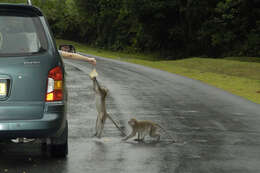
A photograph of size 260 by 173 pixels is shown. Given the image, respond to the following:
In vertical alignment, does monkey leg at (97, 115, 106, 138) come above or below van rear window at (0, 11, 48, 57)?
below

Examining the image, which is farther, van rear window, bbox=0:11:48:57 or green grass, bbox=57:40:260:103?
green grass, bbox=57:40:260:103

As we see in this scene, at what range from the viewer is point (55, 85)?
768 cm

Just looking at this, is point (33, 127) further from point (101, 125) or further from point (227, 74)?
point (227, 74)

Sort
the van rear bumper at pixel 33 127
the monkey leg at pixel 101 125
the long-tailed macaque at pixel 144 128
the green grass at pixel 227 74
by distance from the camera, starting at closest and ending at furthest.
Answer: the van rear bumper at pixel 33 127
the long-tailed macaque at pixel 144 128
the monkey leg at pixel 101 125
the green grass at pixel 227 74

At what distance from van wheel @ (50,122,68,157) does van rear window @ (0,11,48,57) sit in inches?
51.4

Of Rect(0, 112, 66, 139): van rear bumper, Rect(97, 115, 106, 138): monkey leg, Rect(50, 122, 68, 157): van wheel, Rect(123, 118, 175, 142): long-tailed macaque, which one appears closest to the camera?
Rect(0, 112, 66, 139): van rear bumper

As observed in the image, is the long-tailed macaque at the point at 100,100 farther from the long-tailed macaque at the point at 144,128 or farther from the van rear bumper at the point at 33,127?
the van rear bumper at the point at 33,127

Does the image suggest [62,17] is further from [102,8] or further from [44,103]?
[44,103]

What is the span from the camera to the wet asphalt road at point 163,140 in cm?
832

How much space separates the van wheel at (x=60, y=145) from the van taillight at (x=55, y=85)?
0.78 metres

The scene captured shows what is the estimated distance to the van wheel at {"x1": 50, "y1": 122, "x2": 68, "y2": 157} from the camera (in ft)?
27.3

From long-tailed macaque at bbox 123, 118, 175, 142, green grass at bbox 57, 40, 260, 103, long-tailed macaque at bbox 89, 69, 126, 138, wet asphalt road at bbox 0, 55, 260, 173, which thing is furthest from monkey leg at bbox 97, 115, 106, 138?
green grass at bbox 57, 40, 260, 103

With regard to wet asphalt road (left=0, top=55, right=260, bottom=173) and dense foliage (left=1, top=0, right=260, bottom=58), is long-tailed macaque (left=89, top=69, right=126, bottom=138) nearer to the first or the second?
wet asphalt road (left=0, top=55, right=260, bottom=173)

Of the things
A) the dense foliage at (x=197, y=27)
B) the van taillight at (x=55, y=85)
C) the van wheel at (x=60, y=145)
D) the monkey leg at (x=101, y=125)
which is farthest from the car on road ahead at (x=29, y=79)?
the dense foliage at (x=197, y=27)
